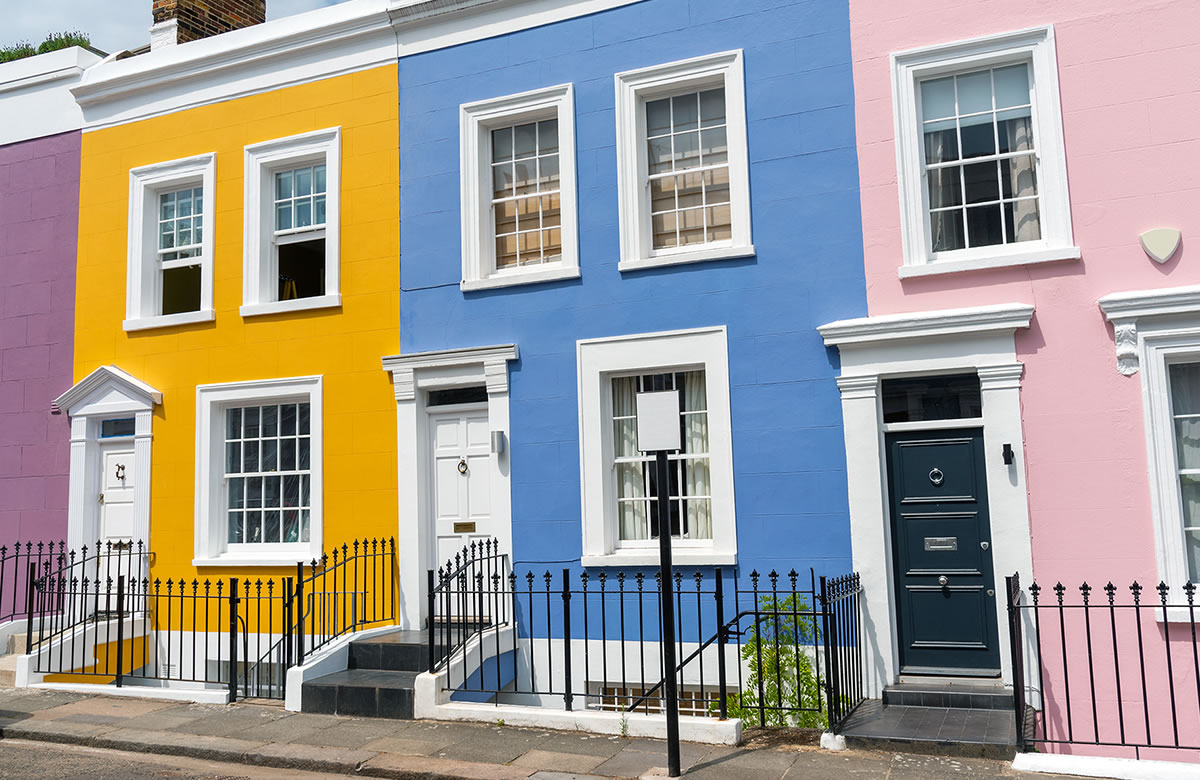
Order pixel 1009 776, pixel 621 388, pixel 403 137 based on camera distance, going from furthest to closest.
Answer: pixel 403 137 → pixel 621 388 → pixel 1009 776

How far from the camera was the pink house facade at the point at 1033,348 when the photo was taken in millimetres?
8945

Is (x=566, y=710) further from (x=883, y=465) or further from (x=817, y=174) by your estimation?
(x=817, y=174)

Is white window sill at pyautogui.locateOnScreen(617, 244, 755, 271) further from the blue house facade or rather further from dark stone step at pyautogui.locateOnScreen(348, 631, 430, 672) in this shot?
dark stone step at pyautogui.locateOnScreen(348, 631, 430, 672)

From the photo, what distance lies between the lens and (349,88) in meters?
12.7

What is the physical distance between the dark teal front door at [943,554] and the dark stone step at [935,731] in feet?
2.34

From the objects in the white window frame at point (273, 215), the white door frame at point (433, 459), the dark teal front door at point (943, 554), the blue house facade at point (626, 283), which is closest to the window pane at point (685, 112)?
the blue house facade at point (626, 283)

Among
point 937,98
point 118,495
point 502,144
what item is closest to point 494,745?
point 502,144

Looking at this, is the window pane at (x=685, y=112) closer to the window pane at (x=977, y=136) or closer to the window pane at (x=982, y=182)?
the window pane at (x=977, y=136)

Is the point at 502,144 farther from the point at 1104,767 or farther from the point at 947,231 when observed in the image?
the point at 1104,767

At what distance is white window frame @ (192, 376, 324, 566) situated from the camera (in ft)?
40.4

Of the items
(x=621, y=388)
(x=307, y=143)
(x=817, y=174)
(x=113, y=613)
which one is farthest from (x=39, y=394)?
(x=817, y=174)

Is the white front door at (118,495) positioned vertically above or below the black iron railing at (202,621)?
above

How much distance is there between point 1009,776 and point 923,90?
6.39m

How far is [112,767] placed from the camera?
27.1 feet
